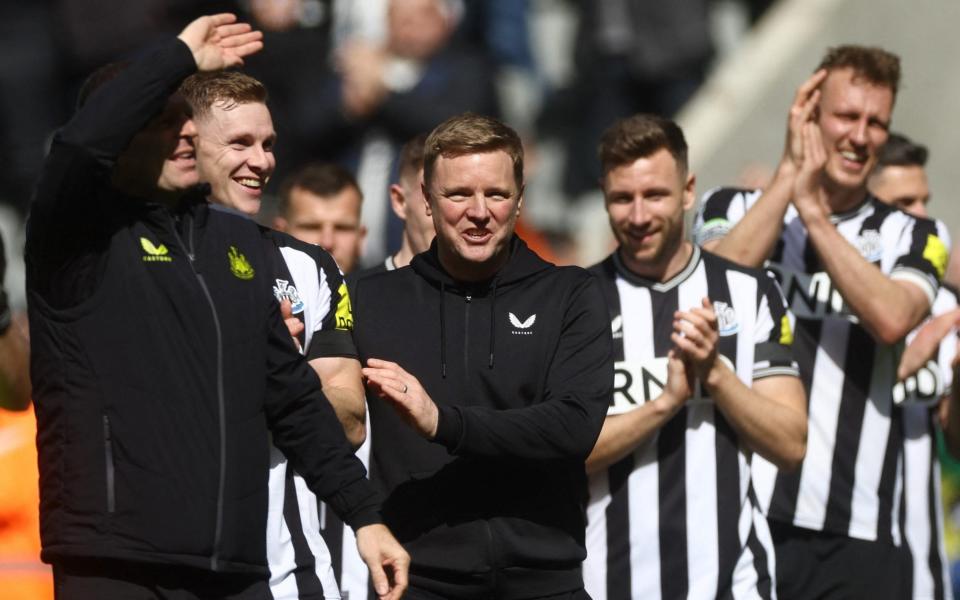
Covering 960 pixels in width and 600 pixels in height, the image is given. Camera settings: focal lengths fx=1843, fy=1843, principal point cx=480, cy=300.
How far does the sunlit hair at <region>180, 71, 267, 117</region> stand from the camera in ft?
17.7

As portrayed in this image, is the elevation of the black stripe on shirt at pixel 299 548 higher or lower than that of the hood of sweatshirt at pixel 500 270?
lower

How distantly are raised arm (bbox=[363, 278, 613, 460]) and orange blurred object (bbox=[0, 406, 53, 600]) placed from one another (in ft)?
6.57

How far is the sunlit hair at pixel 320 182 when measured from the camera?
7.21 metres

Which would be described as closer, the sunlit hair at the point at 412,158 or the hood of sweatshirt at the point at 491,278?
the hood of sweatshirt at the point at 491,278

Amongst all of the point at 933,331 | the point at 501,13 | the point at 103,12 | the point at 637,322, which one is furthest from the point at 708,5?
the point at 637,322

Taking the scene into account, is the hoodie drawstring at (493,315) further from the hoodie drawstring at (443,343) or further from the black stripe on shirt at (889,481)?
the black stripe on shirt at (889,481)

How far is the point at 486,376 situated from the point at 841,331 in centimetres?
211

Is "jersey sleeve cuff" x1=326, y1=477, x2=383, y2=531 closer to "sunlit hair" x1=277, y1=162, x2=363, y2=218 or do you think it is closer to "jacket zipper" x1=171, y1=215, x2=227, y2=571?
"jacket zipper" x1=171, y1=215, x2=227, y2=571

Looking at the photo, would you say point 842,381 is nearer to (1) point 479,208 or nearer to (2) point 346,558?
(2) point 346,558

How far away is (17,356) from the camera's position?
5.47 m

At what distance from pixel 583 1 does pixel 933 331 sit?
5.22m

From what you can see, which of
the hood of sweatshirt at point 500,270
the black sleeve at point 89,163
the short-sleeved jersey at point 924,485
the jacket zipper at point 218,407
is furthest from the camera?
the short-sleeved jersey at point 924,485

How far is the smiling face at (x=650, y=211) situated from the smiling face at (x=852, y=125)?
2.62ft

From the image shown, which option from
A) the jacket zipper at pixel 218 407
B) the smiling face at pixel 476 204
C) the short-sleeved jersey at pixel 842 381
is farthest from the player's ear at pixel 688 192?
the jacket zipper at pixel 218 407
